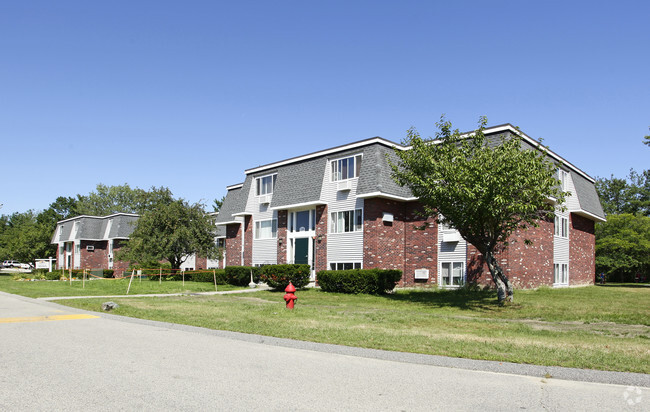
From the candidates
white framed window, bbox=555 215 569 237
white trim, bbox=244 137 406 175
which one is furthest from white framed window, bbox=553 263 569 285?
white trim, bbox=244 137 406 175

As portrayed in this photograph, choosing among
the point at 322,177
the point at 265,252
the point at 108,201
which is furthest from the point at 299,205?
the point at 108,201

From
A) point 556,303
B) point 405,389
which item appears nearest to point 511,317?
point 556,303

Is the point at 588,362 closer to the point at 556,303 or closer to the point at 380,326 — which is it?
the point at 380,326

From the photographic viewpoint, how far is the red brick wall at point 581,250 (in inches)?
1201

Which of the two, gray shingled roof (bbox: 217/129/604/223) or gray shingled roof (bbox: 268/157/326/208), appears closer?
gray shingled roof (bbox: 217/129/604/223)

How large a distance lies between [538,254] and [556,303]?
7460 mm

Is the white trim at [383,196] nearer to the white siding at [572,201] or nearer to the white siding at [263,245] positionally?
the white siding at [263,245]

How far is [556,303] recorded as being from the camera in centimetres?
1845

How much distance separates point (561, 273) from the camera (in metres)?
28.8

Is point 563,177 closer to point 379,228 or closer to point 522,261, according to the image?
point 522,261

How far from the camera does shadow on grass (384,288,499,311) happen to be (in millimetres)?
18078

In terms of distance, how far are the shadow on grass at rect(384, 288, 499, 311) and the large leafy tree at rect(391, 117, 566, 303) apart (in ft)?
3.54

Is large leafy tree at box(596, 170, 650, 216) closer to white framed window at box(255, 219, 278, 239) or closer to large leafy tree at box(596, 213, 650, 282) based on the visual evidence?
large leafy tree at box(596, 213, 650, 282)

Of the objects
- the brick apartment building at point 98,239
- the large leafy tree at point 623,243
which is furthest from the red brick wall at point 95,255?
the large leafy tree at point 623,243
